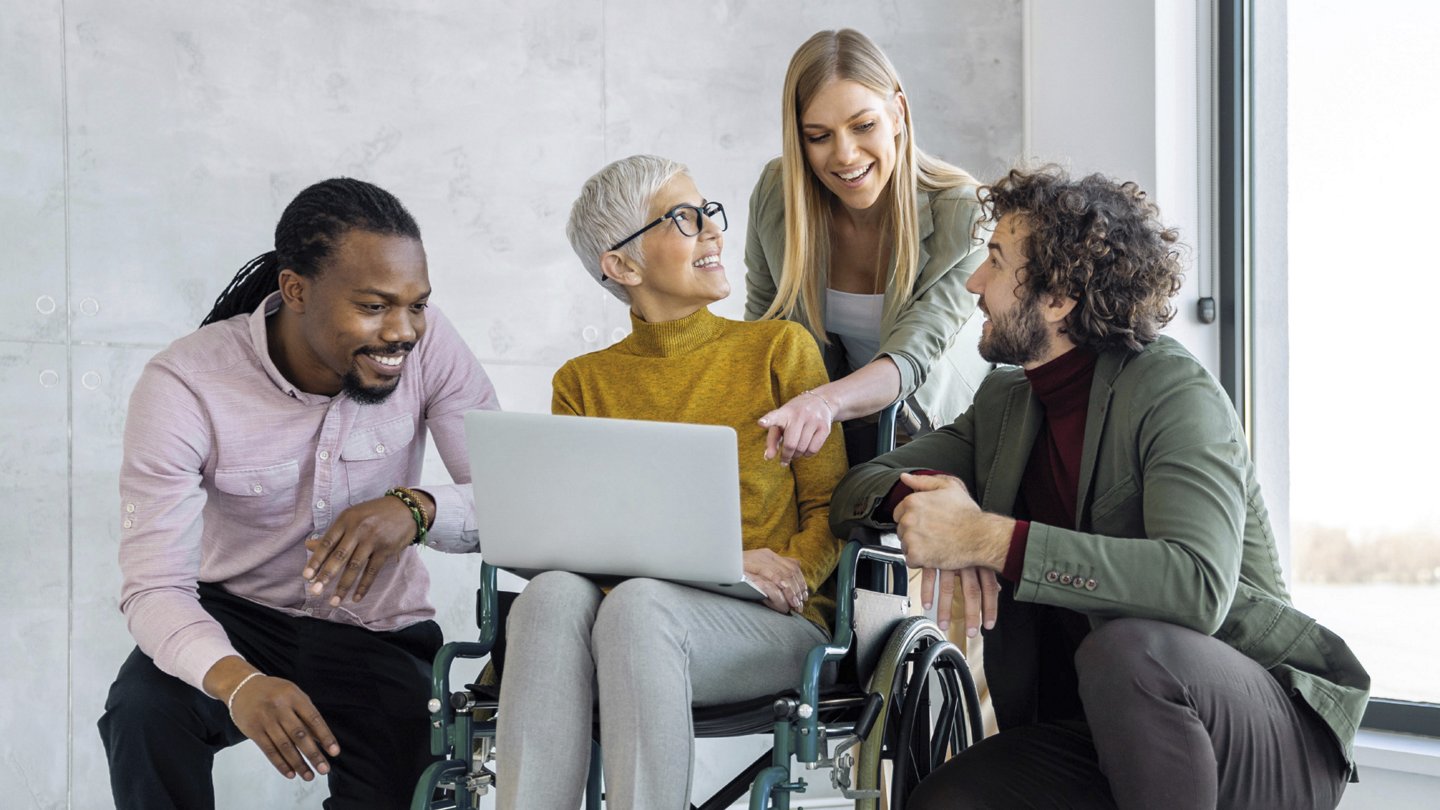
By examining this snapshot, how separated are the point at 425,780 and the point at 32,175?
1856 millimetres

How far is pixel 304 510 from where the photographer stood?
213cm

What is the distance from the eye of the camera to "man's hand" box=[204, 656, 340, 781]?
178 cm

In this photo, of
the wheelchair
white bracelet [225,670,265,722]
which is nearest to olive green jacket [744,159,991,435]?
the wheelchair

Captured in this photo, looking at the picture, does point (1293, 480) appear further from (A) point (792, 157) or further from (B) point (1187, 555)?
(B) point (1187, 555)

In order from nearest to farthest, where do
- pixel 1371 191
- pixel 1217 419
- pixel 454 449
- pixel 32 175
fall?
pixel 1217 419 < pixel 454 449 < pixel 32 175 < pixel 1371 191

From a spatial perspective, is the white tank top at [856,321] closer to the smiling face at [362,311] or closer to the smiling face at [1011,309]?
the smiling face at [1011,309]

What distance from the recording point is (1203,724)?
57.6 inches

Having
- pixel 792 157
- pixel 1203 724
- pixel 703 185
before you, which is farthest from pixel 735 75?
pixel 1203 724

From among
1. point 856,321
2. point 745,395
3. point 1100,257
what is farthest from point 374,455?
point 1100,257

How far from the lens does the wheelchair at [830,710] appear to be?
1667mm

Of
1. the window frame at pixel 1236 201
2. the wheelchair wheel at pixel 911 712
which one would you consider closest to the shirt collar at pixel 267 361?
the wheelchair wheel at pixel 911 712

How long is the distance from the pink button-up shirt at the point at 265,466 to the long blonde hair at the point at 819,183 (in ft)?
1.96

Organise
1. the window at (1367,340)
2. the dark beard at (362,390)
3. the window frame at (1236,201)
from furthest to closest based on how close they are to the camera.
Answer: the window frame at (1236,201)
the window at (1367,340)
the dark beard at (362,390)

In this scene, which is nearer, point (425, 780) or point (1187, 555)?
point (1187, 555)
